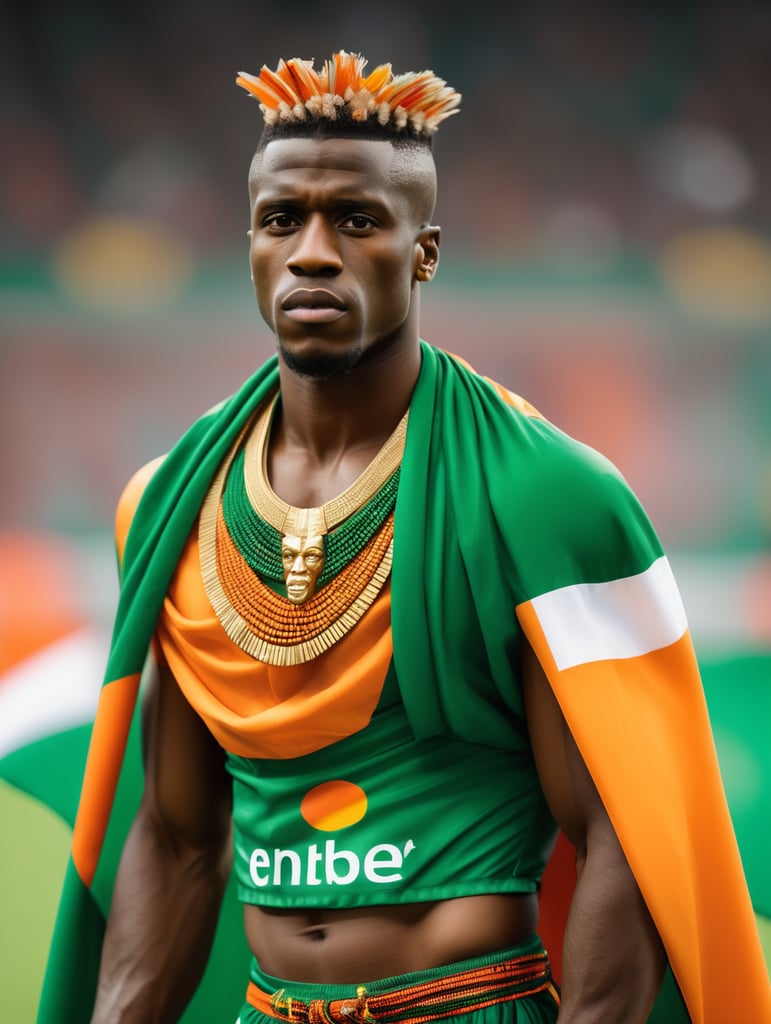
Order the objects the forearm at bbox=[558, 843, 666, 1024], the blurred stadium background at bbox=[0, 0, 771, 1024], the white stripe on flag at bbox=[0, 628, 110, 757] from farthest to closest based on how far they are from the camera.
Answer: the blurred stadium background at bbox=[0, 0, 771, 1024], the white stripe on flag at bbox=[0, 628, 110, 757], the forearm at bbox=[558, 843, 666, 1024]

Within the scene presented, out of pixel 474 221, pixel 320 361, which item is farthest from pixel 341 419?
pixel 474 221

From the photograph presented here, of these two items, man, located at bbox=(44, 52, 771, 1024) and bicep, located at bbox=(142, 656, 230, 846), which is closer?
man, located at bbox=(44, 52, 771, 1024)

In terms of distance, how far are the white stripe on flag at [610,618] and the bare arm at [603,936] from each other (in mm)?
105

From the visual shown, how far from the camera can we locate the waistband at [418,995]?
1.66m

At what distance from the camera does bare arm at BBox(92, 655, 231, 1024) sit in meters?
1.89

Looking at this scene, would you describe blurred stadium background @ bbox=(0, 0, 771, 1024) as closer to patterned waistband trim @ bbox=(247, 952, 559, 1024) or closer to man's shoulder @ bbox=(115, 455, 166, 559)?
man's shoulder @ bbox=(115, 455, 166, 559)

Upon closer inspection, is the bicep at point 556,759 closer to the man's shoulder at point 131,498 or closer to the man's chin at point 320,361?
A: the man's chin at point 320,361

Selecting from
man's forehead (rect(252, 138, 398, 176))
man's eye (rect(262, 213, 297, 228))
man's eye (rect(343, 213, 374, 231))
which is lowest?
man's eye (rect(343, 213, 374, 231))

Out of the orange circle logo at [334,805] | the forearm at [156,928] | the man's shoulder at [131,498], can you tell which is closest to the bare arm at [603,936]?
the orange circle logo at [334,805]

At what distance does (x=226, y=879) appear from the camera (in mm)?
1993

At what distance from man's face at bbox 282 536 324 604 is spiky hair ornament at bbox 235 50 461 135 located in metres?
0.47

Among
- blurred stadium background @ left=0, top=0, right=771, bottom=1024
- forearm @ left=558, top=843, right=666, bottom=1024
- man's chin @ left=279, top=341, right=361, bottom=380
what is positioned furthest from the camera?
blurred stadium background @ left=0, top=0, right=771, bottom=1024

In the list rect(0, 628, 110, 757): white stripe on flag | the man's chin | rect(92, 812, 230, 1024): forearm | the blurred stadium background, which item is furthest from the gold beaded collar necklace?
the blurred stadium background

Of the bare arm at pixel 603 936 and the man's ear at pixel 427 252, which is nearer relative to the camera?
the bare arm at pixel 603 936
